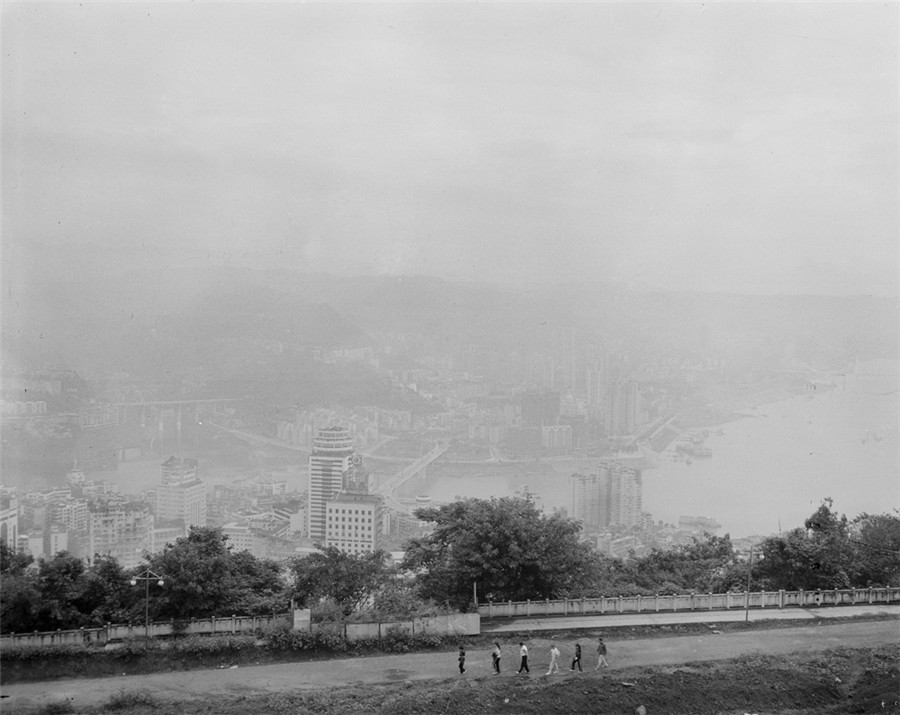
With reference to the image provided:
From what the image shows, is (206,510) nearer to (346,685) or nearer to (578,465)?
(578,465)

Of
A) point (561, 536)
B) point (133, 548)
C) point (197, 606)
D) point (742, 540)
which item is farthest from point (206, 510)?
point (742, 540)

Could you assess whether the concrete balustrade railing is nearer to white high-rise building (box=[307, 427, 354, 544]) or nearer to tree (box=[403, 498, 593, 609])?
tree (box=[403, 498, 593, 609])

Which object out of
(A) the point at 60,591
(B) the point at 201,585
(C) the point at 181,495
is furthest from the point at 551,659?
(C) the point at 181,495

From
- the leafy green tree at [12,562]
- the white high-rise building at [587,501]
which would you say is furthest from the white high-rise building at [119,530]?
the white high-rise building at [587,501]

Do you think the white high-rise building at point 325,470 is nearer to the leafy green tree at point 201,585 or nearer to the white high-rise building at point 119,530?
the white high-rise building at point 119,530

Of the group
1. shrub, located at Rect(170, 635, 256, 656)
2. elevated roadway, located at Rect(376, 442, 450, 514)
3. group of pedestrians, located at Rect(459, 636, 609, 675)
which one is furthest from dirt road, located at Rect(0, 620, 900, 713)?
elevated roadway, located at Rect(376, 442, 450, 514)

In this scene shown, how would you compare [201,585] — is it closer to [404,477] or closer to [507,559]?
[507,559]
